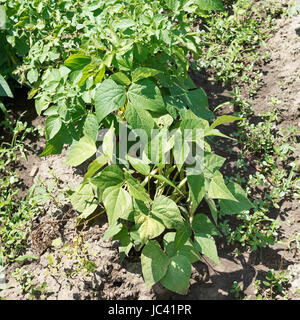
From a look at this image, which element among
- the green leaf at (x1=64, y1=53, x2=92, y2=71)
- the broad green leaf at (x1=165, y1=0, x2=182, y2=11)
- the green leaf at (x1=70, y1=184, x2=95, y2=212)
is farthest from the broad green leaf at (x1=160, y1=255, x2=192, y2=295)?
the broad green leaf at (x1=165, y1=0, x2=182, y2=11)

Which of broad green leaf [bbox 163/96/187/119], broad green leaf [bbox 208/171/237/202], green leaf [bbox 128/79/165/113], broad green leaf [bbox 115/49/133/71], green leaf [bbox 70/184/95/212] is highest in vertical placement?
broad green leaf [bbox 115/49/133/71]

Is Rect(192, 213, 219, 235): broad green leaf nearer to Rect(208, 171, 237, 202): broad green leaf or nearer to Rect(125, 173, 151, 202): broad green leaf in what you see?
Rect(208, 171, 237, 202): broad green leaf

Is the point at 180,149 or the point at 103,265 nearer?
the point at 180,149

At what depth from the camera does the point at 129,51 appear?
1811 mm

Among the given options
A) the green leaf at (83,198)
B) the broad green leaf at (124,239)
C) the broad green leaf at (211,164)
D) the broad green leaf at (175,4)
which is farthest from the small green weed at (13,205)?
the broad green leaf at (175,4)

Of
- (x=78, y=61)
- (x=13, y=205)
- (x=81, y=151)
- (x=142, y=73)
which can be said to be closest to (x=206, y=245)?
(x=81, y=151)

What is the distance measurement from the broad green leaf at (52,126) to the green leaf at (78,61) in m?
0.29

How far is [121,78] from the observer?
1782 mm

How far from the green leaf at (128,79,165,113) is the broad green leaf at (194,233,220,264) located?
68 cm

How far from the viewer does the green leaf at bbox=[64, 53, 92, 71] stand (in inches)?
74.9

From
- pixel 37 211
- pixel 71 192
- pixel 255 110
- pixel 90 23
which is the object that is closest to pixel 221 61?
pixel 255 110

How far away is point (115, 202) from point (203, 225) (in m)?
0.55

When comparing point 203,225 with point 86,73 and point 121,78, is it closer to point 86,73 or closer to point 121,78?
point 121,78

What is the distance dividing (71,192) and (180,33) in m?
1.11
